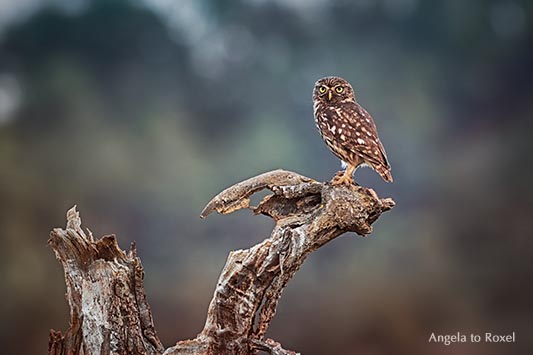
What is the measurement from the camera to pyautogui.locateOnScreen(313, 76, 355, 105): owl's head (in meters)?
4.25

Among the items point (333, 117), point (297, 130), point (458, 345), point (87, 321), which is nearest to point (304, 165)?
point (297, 130)

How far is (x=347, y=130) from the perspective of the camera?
4.07 meters

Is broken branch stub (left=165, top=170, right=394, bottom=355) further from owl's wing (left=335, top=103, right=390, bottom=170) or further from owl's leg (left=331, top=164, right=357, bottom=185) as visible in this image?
owl's wing (left=335, top=103, right=390, bottom=170)

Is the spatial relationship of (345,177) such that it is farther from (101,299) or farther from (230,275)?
(101,299)

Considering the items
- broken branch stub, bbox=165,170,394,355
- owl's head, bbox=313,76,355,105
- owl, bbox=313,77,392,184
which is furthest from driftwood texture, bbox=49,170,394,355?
owl's head, bbox=313,76,355,105

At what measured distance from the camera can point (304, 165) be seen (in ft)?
18.0

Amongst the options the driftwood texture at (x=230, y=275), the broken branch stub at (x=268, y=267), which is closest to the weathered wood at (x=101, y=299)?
the driftwood texture at (x=230, y=275)

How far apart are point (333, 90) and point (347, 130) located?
33 cm

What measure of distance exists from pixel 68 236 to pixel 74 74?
1.92 m

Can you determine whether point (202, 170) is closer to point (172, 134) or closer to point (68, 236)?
point (172, 134)

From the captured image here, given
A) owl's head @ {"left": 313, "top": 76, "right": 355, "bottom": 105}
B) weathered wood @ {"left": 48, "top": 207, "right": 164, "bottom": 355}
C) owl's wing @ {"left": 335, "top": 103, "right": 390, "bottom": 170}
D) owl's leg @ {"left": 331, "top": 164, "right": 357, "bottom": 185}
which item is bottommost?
weathered wood @ {"left": 48, "top": 207, "right": 164, "bottom": 355}

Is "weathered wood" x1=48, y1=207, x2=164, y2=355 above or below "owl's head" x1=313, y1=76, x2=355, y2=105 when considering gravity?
below

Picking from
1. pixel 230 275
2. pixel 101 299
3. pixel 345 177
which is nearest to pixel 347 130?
pixel 345 177

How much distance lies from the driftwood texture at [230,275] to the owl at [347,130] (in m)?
0.17
